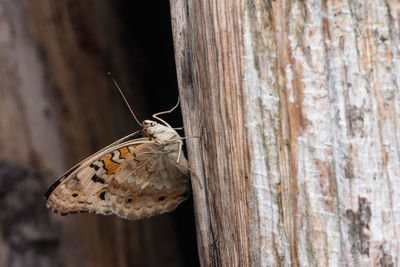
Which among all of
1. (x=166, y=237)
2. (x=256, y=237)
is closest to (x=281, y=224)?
(x=256, y=237)

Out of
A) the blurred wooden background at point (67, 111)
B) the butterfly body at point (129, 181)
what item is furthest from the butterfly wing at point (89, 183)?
the blurred wooden background at point (67, 111)

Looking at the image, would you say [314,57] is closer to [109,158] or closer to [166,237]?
[109,158]

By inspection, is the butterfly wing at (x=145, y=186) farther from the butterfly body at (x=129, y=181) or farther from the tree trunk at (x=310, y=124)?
the tree trunk at (x=310, y=124)

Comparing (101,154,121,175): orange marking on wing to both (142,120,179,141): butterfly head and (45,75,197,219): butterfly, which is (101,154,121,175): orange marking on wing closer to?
(45,75,197,219): butterfly

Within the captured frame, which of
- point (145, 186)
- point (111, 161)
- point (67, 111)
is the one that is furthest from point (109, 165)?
point (67, 111)

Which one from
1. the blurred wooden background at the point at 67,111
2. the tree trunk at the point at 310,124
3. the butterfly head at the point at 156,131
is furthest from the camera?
the blurred wooden background at the point at 67,111

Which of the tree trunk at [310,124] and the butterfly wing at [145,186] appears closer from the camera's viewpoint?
the tree trunk at [310,124]

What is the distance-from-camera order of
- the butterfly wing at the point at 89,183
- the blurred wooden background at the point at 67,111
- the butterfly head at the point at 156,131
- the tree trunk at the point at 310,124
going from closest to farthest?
the tree trunk at the point at 310,124 → the butterfly wing at the point at 89,183 → the butterfly head at the point at 156,131 → the blurred wooden background at the point at 67,111

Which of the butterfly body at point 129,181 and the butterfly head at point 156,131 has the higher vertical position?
the butterfly head at point 156,131
